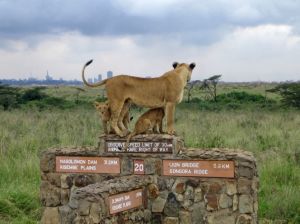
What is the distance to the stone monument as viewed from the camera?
7520 mm

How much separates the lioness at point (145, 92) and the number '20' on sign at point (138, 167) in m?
0.45

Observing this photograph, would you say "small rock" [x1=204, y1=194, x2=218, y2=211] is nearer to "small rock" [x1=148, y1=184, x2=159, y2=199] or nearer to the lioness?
"small rock" [x1=148, y1=184, x2=159, y2=199]

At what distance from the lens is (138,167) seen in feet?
26.1

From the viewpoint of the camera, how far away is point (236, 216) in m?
7.62

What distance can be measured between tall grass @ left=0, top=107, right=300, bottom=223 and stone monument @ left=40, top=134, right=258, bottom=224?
5.36ft

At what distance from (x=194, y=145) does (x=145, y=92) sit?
253 inches

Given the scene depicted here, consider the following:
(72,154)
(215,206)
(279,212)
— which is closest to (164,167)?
(215,206)

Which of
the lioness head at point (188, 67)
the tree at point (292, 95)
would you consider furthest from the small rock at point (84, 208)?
the tree at point (292, 95)

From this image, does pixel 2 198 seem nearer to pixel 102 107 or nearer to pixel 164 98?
pixel 102 107

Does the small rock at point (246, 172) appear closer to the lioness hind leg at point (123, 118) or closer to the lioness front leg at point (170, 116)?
the lioness front leg at point (170, 116)

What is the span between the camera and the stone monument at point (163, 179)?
24.7 feet

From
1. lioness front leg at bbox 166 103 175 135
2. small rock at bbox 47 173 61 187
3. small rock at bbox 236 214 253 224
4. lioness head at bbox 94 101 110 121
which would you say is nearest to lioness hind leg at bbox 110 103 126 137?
lioness head at bbox 94 101 110 121

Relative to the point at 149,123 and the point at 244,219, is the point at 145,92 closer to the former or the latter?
the point at 149,123

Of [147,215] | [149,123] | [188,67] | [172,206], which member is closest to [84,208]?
[147,215]
